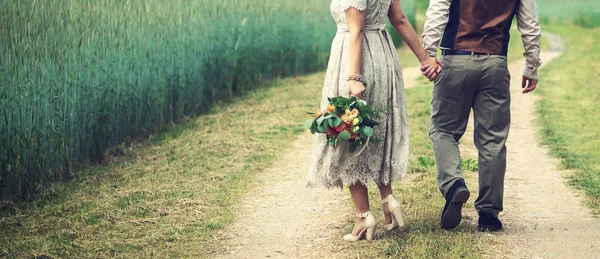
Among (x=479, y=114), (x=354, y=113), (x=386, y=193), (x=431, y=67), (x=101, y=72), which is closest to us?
(x=354, y=113)

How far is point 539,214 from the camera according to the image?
5660 millimetres

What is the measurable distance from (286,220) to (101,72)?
300 cm

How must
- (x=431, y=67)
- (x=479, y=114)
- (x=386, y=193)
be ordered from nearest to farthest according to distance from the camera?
(x=431, y=67) < (x=386, y=193) < (x=479, y=114)

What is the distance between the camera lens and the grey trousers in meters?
4.88

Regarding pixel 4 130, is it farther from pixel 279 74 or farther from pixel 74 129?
pixel 279 74

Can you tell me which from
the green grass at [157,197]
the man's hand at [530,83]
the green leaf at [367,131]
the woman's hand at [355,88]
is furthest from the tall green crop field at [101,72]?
the man's hand at [530,83]

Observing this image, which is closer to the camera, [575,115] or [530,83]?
[530,83]

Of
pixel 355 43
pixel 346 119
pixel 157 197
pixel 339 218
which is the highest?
pixel 355 43

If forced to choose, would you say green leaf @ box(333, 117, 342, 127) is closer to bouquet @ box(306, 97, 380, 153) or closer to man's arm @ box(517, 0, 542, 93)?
bouquet @ box(306, 97, 380, 153)

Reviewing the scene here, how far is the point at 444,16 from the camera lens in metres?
4.82

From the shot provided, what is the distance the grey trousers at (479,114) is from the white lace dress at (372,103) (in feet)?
0.99

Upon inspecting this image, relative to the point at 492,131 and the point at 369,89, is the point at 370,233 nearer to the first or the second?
the point at 369,89

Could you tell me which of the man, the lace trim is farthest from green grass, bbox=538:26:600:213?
the lace trim

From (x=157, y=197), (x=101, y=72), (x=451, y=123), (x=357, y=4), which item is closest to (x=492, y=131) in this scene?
(x=451, y=123)
